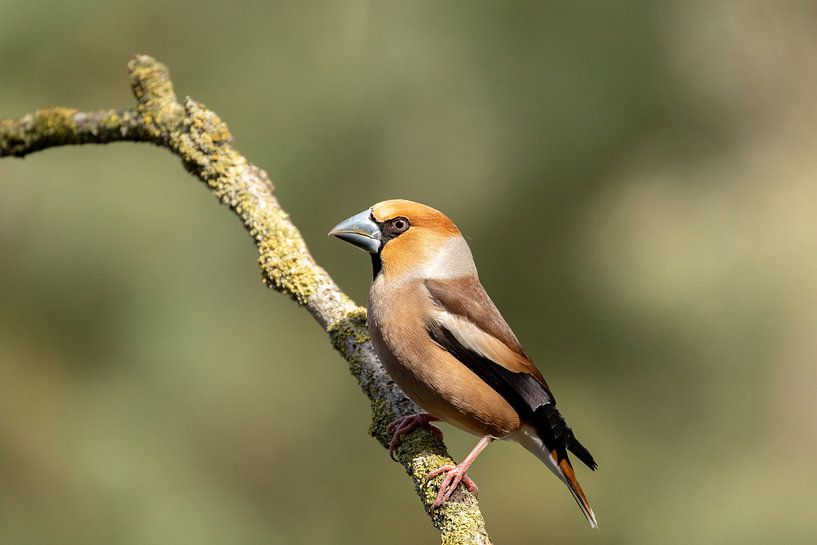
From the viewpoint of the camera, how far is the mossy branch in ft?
10.0

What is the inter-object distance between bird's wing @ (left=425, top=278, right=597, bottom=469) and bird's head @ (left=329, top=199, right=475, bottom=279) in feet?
0.58

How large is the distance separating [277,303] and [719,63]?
3.74 meters

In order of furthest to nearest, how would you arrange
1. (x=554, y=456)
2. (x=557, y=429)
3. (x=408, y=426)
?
1. (x=554, y=456)
2. (x=557, y=429)
3. (x=408, y=426)

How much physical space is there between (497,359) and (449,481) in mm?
561

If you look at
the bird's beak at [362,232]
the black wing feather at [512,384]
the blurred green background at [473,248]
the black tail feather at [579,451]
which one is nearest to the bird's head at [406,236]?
the bird's beak at [362,232]

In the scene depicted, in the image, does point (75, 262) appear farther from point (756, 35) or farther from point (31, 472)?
point (756, 35)

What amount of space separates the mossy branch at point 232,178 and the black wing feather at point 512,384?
0.24 meters

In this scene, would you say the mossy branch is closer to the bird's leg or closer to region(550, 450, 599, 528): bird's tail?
the bird's leg

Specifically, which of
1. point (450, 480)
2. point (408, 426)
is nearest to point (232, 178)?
point (408, 426)

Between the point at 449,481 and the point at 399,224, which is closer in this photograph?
the point at 449,481

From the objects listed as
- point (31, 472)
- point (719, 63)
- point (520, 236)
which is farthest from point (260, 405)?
point (719, 63)

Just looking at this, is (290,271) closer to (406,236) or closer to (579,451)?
(406,236)

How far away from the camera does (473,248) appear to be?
5.99m

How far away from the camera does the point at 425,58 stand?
6430mm
